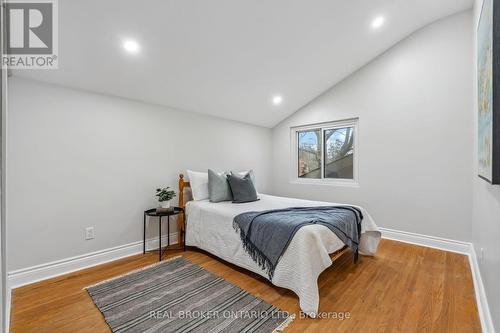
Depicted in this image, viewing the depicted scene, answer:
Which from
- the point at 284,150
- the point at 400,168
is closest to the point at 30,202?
the point at 284,150

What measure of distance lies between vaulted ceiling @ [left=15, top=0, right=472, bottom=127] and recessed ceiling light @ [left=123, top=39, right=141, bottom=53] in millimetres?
29

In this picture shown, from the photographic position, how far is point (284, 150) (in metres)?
4.50

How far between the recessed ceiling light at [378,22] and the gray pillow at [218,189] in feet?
8.71

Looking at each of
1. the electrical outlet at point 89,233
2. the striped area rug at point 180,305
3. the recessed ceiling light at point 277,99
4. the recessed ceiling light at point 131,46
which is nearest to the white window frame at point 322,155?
the recessed ceiling light at point 277,99

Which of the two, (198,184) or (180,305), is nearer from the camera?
(180,305)

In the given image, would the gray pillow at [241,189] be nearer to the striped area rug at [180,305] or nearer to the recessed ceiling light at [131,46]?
the striped area rug at [180,305]

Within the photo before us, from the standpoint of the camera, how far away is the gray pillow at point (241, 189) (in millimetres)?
2941

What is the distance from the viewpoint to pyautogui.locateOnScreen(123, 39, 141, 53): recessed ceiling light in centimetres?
Result: 200

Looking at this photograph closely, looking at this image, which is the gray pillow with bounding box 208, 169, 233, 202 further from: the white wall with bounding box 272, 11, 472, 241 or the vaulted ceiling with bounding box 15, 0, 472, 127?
the white wall with bounding box 272, 11, 472, 241

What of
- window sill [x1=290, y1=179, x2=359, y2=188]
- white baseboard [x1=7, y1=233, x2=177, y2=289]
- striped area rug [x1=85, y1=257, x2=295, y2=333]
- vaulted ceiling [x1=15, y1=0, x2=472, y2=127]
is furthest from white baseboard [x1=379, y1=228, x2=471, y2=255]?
white baseboard [x1=7, y1=233, x2=177, y2=289]

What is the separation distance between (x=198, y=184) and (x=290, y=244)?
5.42 ft

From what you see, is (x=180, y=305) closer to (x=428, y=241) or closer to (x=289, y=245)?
(x=289, y=245)

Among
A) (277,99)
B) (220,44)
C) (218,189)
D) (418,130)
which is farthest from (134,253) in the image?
(418,130)

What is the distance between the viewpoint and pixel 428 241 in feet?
9.52
